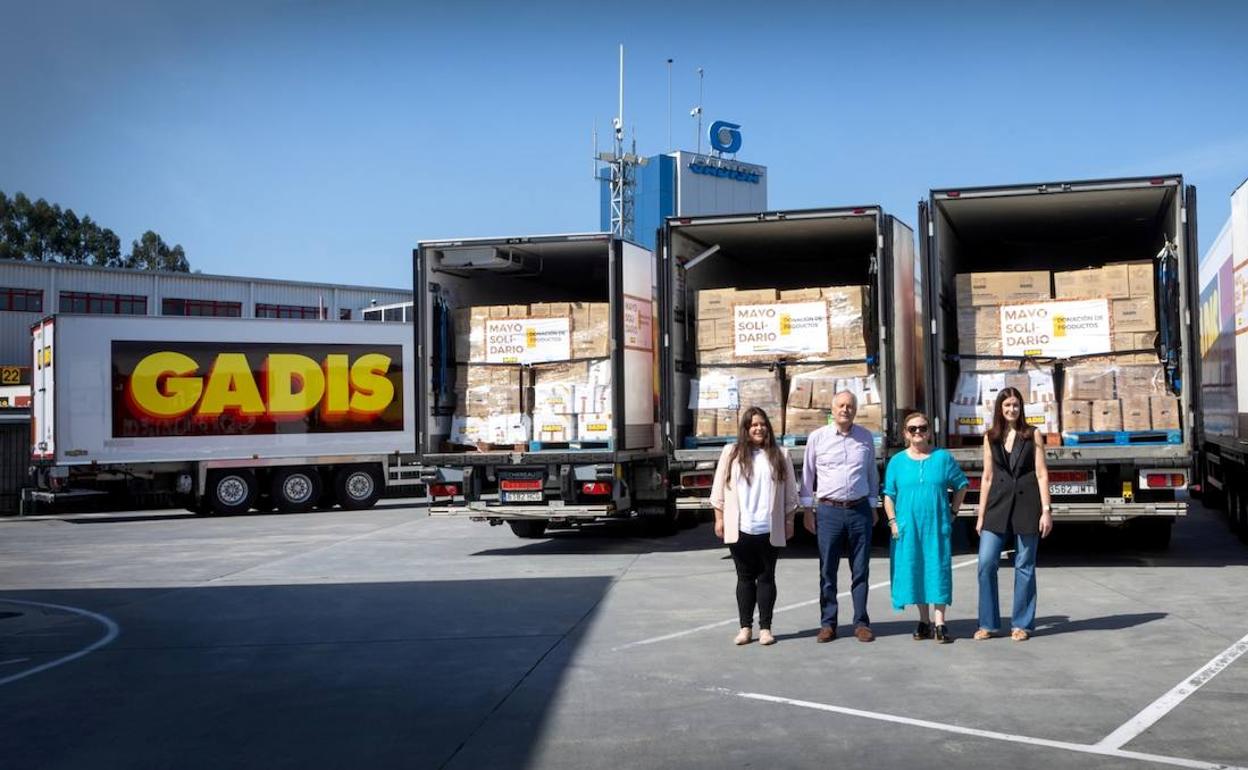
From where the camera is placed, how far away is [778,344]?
13.7 metres

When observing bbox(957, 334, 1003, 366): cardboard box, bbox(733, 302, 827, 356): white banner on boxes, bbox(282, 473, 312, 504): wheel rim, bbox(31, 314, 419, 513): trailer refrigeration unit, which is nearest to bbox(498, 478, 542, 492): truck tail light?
bbox(733, 302, 827, 356): white banner on boxes

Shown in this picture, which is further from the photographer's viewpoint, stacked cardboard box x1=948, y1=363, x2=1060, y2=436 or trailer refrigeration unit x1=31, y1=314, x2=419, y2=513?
trailer refrigeration unit x1=31, y1=314, x2=419, y2=513

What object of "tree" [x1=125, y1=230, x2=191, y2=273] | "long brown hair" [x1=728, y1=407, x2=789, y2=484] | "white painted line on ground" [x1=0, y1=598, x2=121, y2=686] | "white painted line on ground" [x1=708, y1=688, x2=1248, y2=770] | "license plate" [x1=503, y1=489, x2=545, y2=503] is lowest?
"white painted line on ground" [x1=0, y1=598, x2=121, y2=686]

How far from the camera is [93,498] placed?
2578cm

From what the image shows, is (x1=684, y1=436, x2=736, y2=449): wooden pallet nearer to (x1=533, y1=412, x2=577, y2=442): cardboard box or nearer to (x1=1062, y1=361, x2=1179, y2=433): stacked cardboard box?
(x1=533, y1=412, x2=577, y2=442): cardboard box

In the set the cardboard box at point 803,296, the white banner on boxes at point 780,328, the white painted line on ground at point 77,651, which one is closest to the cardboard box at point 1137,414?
the white banner on boxes at point 780,328

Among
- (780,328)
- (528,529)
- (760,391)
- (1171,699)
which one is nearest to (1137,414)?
(780,328)

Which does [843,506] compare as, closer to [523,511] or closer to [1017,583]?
[1017,583]

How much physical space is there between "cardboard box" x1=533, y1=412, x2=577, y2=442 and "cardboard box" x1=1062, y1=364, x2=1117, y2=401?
5.34m

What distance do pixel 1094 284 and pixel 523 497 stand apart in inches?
252

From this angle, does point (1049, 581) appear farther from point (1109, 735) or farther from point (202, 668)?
point (202, 668)

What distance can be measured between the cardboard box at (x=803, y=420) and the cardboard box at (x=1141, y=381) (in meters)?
2.84

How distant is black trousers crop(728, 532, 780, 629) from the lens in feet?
27.6

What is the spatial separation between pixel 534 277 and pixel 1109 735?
1158 cm
